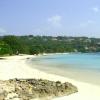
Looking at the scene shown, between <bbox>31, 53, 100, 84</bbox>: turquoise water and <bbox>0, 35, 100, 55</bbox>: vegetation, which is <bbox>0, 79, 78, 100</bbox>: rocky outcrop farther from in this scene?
<bbox>0, 35, 100, 55</bbox>: vegetation

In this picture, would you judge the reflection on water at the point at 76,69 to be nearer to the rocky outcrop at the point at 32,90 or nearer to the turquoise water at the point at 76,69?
the turquoise water at the point at 76,69

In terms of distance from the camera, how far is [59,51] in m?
163

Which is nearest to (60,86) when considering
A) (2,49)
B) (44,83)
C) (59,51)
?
(44,83)

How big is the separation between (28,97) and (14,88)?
0.69 meters

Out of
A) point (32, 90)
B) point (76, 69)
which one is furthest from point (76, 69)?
point (32, 90)

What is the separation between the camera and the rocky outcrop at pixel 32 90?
12.3 m

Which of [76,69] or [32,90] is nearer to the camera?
[32,90]

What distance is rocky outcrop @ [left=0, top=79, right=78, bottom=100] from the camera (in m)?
12.3

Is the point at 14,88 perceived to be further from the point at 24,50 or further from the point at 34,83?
the point at 24,50

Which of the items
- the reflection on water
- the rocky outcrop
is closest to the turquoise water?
the reflection on water

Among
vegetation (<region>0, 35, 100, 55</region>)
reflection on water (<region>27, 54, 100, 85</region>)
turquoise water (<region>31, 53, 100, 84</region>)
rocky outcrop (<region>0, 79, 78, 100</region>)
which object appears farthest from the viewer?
vegetation (<region>0, 35, 100, 55</region>)

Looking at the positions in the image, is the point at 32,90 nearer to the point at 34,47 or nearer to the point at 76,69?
the point at 76,69

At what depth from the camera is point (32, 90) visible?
44.1 ft

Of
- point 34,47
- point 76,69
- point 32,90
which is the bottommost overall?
point 34,47
